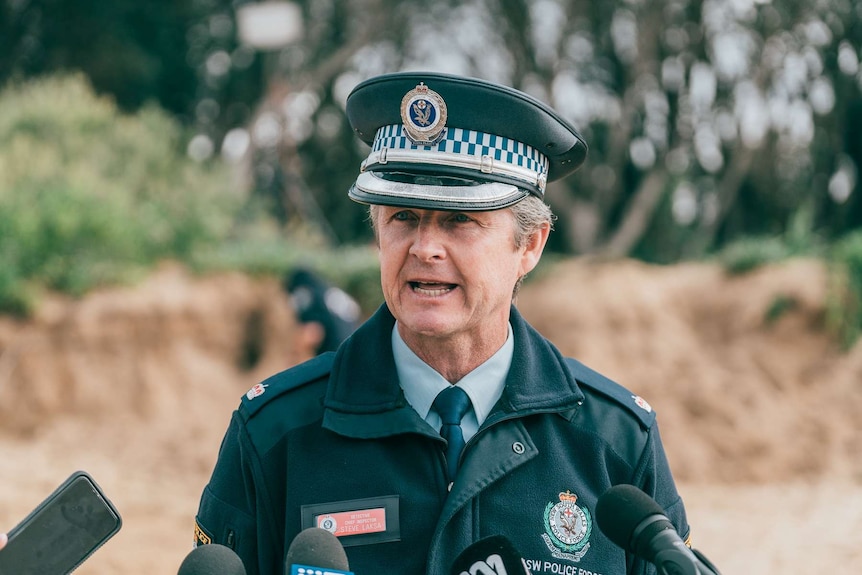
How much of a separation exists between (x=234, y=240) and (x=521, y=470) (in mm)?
12002

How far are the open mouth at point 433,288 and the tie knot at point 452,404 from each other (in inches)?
9.2

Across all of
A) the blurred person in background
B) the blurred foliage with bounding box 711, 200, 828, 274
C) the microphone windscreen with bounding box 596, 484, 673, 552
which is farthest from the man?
the blurred foliage with bounding box 711, 200, 828, 274

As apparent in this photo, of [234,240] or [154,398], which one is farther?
[234,240]

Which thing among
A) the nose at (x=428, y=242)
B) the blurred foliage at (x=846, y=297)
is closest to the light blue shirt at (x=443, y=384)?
the nose at (x=428, y=242)

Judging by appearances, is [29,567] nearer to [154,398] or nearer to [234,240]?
[154,398]

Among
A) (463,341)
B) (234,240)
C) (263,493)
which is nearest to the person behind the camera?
(263,493)

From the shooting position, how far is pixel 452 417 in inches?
83.9

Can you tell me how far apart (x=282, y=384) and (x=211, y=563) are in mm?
816

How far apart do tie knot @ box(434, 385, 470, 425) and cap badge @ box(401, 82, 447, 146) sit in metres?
0.58

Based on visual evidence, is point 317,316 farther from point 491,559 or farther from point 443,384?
point 491,559

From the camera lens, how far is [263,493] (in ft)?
6.79

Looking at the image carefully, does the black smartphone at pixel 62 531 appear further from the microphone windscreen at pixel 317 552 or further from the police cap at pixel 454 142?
the police cap at pixel 454 142

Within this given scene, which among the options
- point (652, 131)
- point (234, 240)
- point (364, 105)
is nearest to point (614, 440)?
point (364, 105)

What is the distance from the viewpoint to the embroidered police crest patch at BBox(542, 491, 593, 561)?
204 centimetres
